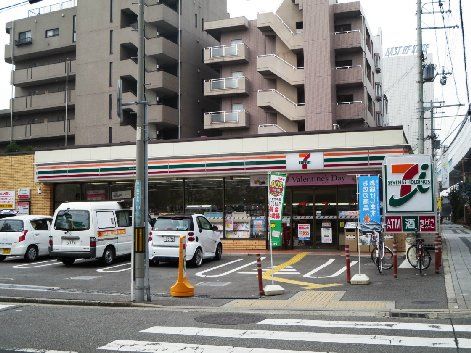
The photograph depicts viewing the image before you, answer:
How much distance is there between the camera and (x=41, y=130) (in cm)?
4734

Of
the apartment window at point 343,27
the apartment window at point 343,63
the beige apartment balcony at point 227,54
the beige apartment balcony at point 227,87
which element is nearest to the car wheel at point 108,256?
the beige apartment balcony at point 227,87

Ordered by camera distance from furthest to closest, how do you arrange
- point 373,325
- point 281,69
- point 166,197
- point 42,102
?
1. point 42,102
2. point 281,69
3. point 166,197
4. point 373,325

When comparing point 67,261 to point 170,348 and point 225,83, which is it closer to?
point 170,348

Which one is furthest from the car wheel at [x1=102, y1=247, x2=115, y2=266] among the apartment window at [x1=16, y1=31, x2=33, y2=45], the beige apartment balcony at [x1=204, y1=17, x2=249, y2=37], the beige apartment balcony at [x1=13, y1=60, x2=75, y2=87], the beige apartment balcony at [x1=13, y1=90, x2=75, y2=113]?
the apartment window at [x1=16, y1=31, x2=33, y2=45]

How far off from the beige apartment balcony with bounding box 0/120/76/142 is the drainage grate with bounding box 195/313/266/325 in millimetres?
39257

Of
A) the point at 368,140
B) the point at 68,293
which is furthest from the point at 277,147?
the point at 68,293

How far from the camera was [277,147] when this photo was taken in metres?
23.3

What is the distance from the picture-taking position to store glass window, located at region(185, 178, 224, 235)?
24.5 meters

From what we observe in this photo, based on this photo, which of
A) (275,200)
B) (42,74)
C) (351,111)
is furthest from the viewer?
(42,74)

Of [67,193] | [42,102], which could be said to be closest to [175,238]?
[67,193]

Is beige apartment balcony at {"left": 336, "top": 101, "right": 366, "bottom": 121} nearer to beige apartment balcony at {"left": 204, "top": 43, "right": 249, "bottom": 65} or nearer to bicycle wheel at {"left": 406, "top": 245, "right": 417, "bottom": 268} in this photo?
beige apartment balcony at {"left": 204, "top": 43, "right": 249, "bottom": 65}

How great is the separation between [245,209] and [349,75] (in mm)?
18725

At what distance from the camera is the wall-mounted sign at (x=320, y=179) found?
2248 centimetres

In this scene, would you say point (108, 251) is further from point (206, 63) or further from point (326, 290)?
point (206, 63)
